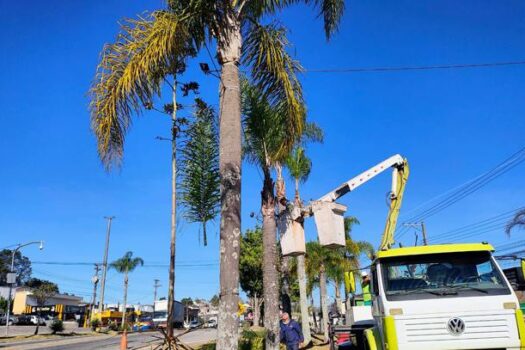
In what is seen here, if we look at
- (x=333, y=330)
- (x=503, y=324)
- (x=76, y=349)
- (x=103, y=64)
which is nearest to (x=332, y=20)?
(x=103, y=64)

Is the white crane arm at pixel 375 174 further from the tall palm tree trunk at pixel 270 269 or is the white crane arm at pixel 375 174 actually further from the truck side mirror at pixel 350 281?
the tall palm tree trunk at pixel 270 269

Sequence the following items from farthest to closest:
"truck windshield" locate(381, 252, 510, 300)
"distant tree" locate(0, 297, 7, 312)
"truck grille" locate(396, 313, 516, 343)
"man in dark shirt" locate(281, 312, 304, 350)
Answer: "distant tree" locate(0, 297, 7, 312) → "man in dark shirt" locate(281, 312, 304, 350) → "truck windshield" locate(381, 252, 510, 300) → "truck grille" locate(396, 313, 516, 343)

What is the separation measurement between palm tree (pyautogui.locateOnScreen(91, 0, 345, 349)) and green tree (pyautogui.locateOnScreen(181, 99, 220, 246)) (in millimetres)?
2543

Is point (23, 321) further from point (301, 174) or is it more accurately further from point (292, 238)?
point (292, 238)

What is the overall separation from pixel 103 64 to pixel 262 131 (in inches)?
255

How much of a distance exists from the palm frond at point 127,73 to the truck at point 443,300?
391 cm

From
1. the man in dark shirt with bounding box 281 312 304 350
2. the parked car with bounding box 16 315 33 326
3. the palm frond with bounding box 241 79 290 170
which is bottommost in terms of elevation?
the man in dark shirt with bounding box 281 312 304 350

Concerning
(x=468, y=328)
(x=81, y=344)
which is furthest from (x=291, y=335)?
(x=81, y=344)

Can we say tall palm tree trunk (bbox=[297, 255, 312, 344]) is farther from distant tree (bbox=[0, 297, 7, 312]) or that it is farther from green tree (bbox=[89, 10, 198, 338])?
distant tree (bbox=[0, 297, 7, 312])

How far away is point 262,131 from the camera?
555 inches

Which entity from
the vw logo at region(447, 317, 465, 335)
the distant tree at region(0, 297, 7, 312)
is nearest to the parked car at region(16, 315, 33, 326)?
the distant tree at region(0, 297, 7, 312)

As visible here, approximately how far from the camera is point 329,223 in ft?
28.0

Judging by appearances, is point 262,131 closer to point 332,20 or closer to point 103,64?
point 332,20

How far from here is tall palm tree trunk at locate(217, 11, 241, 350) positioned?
7.03 meters
